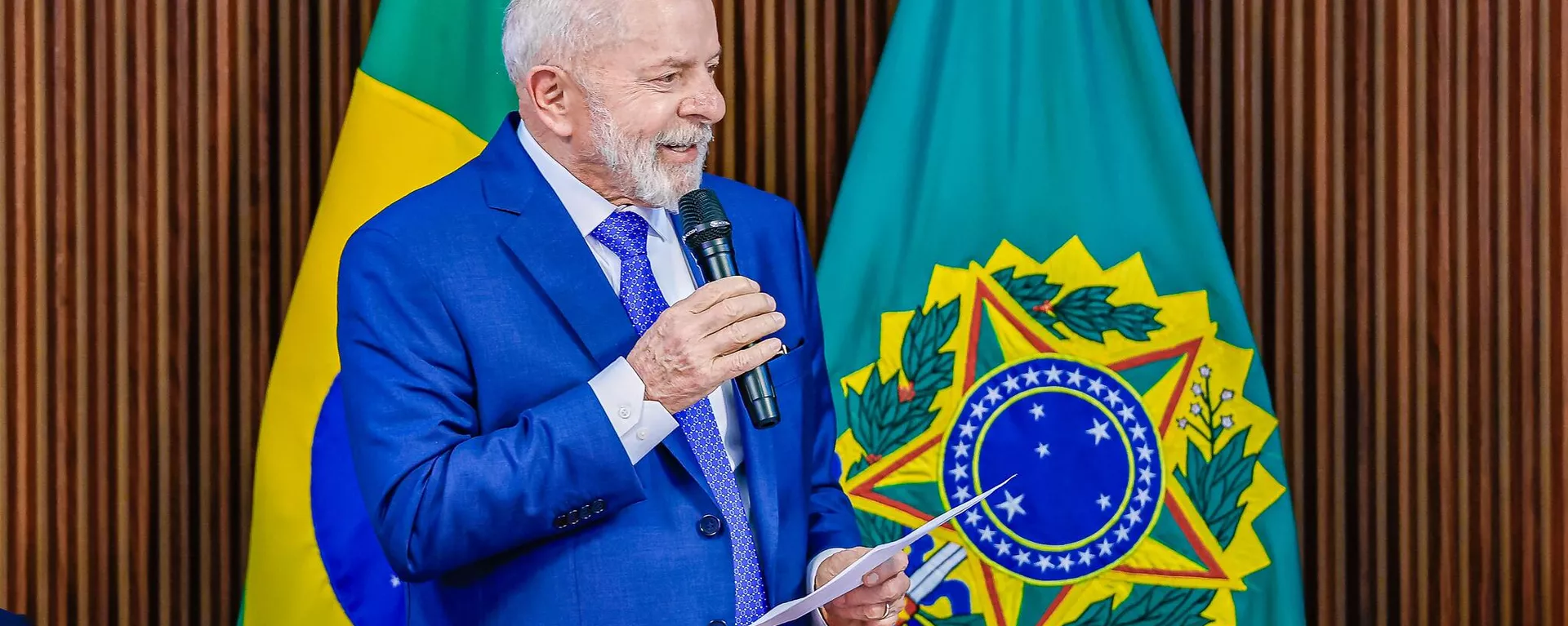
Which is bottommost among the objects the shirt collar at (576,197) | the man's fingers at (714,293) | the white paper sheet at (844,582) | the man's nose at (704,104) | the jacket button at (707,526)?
the white paper sheet at (844,582)

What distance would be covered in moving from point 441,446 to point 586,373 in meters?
0.17

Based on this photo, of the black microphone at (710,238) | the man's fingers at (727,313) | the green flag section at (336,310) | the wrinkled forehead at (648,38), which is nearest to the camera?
the man's fingers at (727,313)

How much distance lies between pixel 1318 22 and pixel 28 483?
9.24 ft

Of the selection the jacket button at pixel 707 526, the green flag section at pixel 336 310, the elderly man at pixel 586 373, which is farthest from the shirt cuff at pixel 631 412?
the green flag section at pixel 336 310

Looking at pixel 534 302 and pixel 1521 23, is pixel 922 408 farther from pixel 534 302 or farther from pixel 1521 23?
pixel 1521 23

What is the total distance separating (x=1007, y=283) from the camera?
261 centimetres

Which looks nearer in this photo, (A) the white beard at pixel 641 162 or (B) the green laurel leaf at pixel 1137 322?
(A) the white beard at pixel 641 162

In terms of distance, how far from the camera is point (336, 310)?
242cm

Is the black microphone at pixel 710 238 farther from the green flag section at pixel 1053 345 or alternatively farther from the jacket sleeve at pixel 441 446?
Answer: the green flag section at pixel 1053 345

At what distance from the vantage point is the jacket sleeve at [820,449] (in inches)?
67.1

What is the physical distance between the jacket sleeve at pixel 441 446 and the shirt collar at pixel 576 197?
21cm

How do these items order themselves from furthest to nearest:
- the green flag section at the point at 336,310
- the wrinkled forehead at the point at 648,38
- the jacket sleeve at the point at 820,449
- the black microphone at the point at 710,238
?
1. the green flag section at the point at 336,310
2. the jacket sleeve at the point at 820,449
3. the wrinkled forehead at the point at 648,38
4. the black microphone at the point at 710,238

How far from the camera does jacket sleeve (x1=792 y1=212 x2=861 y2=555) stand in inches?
67.1

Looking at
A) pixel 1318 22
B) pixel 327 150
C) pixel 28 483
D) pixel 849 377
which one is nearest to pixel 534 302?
pixel 849 377
